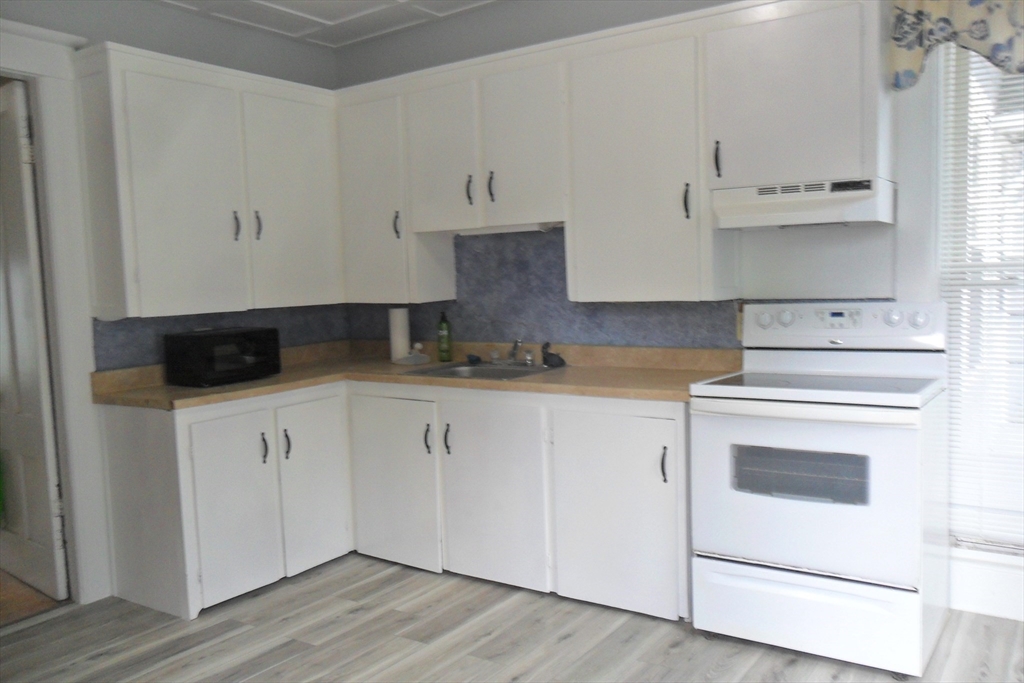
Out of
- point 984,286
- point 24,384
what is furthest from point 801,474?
point 24,384

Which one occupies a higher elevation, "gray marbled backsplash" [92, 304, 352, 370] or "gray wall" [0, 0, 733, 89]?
"gray wall" [0, 0, 733, 89]

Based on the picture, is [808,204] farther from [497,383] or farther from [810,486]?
[497,383]

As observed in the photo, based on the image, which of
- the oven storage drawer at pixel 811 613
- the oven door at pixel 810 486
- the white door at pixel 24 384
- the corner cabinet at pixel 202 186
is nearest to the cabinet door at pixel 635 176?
the oven door at pixel 810 486

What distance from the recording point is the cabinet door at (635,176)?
2.94m

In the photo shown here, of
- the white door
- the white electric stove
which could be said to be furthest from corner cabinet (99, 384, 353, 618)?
the white electric stove

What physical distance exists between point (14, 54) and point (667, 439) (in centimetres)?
283

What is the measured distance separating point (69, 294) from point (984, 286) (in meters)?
3.49

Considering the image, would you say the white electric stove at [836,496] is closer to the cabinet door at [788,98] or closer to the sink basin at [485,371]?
the cabinet door at [788,98]

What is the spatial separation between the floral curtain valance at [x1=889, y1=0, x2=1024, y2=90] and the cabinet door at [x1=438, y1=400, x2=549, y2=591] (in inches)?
69.5

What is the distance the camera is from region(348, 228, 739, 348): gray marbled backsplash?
10.9 feet

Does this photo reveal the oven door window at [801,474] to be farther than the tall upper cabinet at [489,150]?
No

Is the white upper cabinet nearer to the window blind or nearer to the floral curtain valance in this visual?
the floral curtain valance

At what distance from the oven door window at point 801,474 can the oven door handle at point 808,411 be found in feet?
0.38

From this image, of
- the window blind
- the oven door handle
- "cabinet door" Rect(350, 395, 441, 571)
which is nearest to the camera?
the oven door handle
